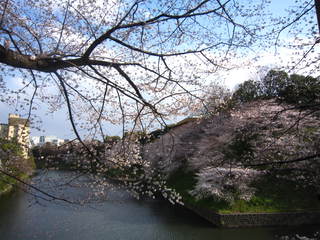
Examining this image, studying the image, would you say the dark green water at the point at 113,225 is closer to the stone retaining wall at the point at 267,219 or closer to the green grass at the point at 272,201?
the stone retaining wall at the point at 267,219

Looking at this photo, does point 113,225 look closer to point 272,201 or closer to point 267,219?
point 267,219

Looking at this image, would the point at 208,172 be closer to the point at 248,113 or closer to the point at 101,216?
the point at 248,113

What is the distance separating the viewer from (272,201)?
9328mm

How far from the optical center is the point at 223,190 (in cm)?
989

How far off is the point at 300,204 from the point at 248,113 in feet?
13.3

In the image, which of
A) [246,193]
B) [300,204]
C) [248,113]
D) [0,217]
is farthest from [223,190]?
[0,217]

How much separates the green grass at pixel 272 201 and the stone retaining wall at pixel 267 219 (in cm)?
20

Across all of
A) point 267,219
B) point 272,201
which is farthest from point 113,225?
point 272,201

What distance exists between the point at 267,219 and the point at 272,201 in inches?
37.9

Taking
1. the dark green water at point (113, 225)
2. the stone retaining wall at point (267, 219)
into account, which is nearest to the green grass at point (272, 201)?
the stone retaining wall at point (267, 219)

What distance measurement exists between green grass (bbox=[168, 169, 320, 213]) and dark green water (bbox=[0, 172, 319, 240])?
69 cm

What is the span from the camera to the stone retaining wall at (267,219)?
8.54m

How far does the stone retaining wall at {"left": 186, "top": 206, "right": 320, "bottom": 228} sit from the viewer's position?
854 centimetres

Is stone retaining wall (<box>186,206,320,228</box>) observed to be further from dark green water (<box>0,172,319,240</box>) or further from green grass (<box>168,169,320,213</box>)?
dark green water (<box>0,172,319,240</box>)
